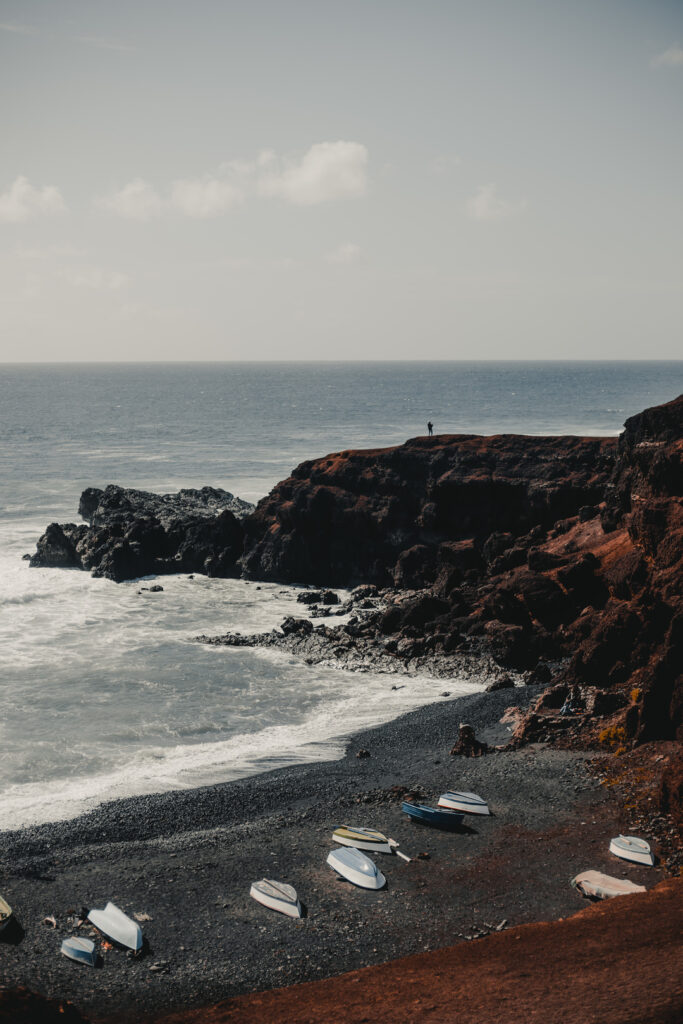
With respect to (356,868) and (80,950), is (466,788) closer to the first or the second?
(356,868)

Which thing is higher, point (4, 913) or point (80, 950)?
point (4, 913)

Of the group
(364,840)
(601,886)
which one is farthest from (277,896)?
(601,886)

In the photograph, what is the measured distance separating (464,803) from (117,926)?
1084cm

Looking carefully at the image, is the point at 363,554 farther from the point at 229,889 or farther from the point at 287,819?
the point at 229,889

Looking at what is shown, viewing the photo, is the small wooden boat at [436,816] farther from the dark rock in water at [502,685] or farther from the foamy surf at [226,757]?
the dark rock in water at [502,685]

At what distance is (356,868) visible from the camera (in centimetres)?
2170

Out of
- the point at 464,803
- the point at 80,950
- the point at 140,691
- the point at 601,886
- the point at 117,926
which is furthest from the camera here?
the point at 140,691

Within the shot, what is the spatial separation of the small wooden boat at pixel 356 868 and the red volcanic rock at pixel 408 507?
98.8ft

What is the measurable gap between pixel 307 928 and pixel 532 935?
17.6 feet

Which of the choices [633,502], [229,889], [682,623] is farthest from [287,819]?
[633,502]

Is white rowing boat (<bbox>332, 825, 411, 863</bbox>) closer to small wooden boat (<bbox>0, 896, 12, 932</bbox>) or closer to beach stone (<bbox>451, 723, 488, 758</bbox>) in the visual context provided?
beach stone (<bbox>451, 723, 488, 758</bbox>)

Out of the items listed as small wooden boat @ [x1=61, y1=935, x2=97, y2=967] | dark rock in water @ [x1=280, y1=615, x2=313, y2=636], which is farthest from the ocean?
small wooden boat @ [x1=61, y1=935, x2=97, y2=967]

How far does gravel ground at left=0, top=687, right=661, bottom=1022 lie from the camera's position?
18.4 m

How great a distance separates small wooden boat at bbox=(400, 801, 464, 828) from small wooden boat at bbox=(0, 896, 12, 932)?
1137 centimetres
